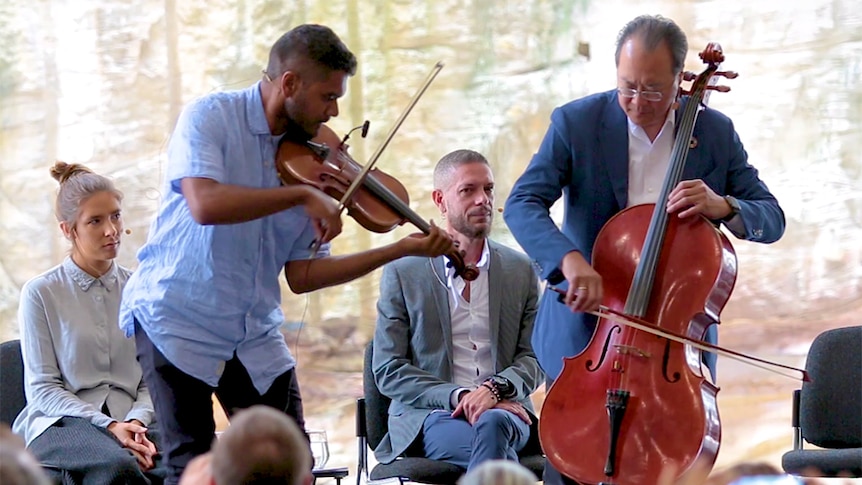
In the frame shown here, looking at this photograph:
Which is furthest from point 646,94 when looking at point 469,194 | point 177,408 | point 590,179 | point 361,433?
point 361,433

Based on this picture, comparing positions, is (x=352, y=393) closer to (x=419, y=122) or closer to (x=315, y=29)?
(x=419, y=122)

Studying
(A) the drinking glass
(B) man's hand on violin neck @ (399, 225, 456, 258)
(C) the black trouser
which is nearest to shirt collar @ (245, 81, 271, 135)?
(B) man's hand on violin neck @ (399, 225, 456, 258)

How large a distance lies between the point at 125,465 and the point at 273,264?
860mm

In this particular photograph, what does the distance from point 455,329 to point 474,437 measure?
0.38 meters

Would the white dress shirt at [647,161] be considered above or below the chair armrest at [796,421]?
above

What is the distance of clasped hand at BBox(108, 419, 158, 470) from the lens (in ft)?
10.2

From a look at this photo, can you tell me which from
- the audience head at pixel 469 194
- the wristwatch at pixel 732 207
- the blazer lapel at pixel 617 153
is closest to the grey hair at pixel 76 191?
the audience head at pixel 469 194

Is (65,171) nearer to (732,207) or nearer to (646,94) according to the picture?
(646,94)

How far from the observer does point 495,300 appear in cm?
345

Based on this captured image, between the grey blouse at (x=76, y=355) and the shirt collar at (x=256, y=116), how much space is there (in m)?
1.13

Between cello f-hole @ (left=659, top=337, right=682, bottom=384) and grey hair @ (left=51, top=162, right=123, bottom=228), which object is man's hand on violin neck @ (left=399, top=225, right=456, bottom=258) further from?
grey hair @ (left=51, top=162, right=123, bottom=228)

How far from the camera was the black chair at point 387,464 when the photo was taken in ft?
10.5

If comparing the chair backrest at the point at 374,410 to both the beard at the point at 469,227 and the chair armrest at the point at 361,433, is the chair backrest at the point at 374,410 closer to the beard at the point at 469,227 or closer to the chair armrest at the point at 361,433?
the chair armrest at the point at 361,433

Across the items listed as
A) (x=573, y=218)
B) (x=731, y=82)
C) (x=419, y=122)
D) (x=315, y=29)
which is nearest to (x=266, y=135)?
(x=315, y=29)
